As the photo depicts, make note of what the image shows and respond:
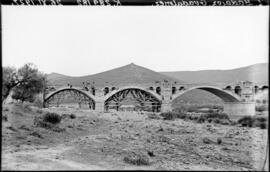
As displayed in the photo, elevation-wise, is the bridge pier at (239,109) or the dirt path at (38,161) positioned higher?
the bridge pier at (239,109)

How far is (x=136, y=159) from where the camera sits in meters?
2.06

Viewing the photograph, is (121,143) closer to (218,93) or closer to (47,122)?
(47,122)

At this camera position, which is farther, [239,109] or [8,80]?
[239,109]

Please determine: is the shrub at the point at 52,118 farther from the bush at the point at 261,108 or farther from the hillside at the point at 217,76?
the bush at the point at 261,108

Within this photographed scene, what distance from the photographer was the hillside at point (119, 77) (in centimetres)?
232

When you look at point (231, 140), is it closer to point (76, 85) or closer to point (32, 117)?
point (76, 85)

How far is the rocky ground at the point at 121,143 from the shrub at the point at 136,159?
0.05 feet

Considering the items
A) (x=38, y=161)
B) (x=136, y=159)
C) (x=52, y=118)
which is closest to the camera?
(x=38, y=161)

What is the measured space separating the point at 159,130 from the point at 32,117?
4.59 feet

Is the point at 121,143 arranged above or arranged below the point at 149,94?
below

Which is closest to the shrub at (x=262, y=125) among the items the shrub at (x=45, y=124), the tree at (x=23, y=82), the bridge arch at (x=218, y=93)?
the bridge arch at (x=218, y=93)

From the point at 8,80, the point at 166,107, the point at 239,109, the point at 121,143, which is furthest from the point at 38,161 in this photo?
the point at 239,109

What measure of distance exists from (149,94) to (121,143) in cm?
78

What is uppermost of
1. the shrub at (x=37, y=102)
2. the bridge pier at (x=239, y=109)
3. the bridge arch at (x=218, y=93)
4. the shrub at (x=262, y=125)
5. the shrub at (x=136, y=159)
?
the bridge arch at (x=218, y=93)
